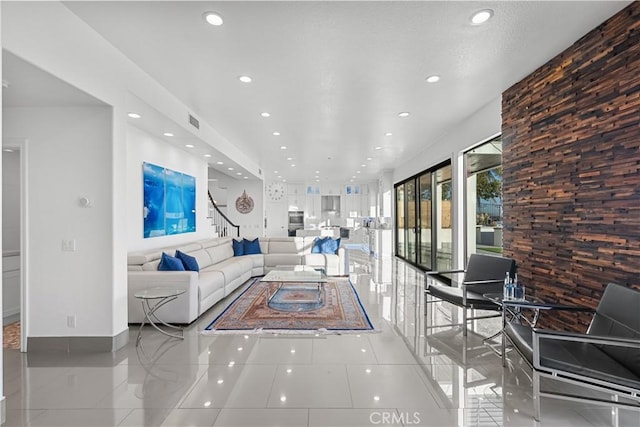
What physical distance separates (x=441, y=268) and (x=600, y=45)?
17.0ft

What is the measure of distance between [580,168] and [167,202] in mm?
5717

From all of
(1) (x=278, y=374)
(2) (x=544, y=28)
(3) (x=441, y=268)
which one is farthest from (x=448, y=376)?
(3) (x=441, y=268)

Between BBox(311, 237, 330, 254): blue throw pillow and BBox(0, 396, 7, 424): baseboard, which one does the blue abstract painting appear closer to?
BBox(311, 237, 330, 254): blue throw pillow

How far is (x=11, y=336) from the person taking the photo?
12.0 feet

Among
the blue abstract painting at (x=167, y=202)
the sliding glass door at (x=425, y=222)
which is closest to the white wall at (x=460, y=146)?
the sliding glass door at (x=425, y=222)

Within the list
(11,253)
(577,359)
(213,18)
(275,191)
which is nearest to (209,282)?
(11,253)

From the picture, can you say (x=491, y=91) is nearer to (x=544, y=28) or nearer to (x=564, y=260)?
(x=544, y=28)

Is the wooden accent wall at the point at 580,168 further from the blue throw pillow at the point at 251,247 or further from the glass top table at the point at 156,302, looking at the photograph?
the blue throw pillow at the point at 251,247

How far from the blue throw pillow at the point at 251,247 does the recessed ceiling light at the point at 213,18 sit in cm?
532

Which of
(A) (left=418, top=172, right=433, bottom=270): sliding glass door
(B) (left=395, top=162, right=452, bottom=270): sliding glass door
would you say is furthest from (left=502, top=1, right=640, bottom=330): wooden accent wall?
(A) (left=418, top=172, right=433, bottom=270): sliding glass door

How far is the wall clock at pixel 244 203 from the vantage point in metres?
11.0

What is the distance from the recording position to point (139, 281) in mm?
4016

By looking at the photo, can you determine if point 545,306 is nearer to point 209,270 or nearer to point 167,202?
point 209,270

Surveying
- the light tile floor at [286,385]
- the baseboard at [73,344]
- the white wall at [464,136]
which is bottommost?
the light tile floor at [286,385]
